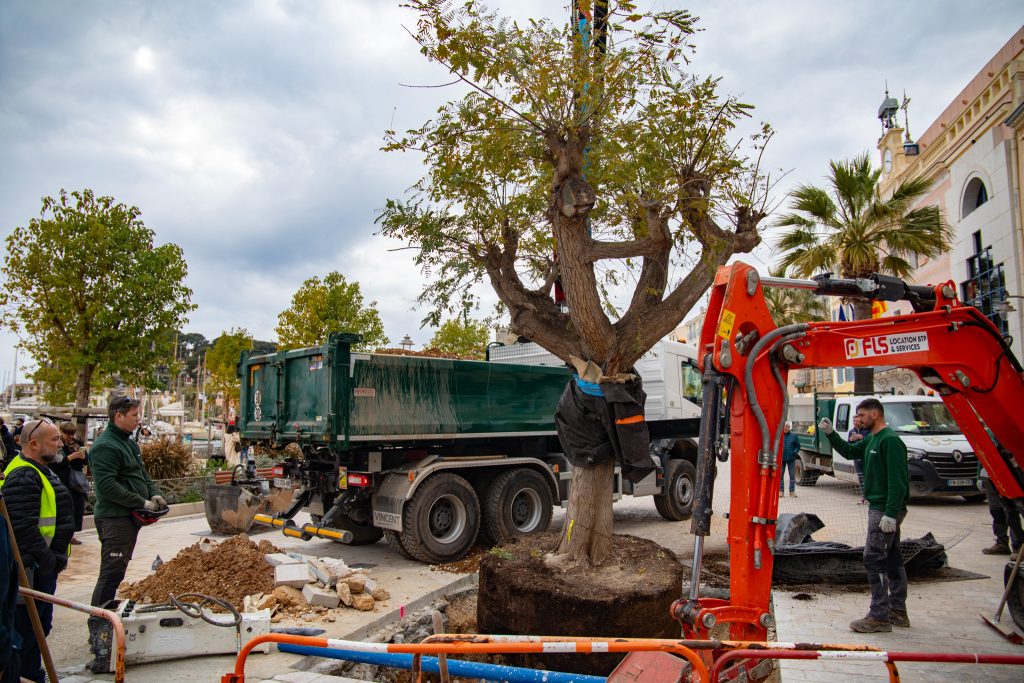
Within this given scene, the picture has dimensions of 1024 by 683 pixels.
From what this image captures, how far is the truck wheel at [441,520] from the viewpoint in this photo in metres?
8.33

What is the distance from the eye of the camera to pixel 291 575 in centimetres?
669

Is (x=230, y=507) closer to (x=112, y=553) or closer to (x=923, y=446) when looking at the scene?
(x=112, y=553)

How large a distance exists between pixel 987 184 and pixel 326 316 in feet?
62.3

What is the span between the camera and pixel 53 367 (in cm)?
1471

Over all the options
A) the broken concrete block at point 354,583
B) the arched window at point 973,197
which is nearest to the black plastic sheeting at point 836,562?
the broken concrete block at point 354,583

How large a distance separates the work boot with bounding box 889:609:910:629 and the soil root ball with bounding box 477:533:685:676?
1.83m

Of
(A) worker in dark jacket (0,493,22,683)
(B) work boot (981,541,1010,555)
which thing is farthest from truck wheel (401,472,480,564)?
(B) work boot (981,541,1010,555)

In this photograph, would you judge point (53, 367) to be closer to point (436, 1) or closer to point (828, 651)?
point (436, 1)

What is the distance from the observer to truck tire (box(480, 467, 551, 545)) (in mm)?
9164

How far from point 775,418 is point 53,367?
51.4ft

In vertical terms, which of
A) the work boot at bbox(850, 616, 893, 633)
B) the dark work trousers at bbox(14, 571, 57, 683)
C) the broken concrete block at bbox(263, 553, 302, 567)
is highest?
the dark work trousers at bbox(14, 571, 57, 683)

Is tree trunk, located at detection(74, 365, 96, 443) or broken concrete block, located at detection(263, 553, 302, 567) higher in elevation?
tree trunk, located at detection(74, 365, 96, 443)

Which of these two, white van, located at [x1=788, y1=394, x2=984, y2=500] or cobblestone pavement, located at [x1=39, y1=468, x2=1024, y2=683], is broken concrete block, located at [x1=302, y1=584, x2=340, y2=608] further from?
white van, located at [x1=788, y1=394, x2=984, y2=500]

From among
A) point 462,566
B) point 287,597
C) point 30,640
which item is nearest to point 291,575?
point 287,597
